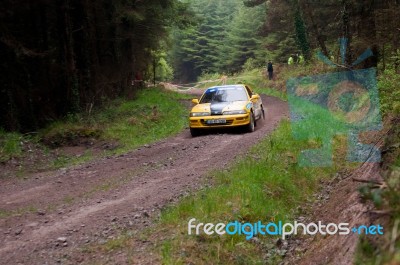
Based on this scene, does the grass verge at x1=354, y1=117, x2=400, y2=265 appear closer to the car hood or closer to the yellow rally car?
the yellow rally car

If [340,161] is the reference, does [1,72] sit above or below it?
above

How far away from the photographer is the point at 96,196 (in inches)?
292

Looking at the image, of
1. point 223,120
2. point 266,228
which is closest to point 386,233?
point 266,228

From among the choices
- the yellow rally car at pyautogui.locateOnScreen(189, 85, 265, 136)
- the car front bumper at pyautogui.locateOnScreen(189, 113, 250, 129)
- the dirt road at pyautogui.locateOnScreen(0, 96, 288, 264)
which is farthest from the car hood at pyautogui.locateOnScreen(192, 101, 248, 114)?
the dirt road at pyautogui.locateOnScreen(0, 96, 288, 264)

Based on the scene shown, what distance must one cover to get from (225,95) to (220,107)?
1098 mm

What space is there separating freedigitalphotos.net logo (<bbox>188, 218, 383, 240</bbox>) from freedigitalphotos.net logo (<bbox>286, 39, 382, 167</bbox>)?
1369mm

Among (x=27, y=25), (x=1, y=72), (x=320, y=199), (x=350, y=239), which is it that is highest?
(x=27, y=25)

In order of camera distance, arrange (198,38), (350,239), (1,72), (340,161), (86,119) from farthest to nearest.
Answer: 1. (198,38)
2. (86,119)
3. (1,72)
4. (340,161)
5. (350,239)

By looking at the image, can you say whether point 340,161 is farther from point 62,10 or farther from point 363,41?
point 62,10

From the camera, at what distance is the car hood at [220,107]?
1303 centimetres

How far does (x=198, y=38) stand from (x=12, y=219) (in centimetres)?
6509

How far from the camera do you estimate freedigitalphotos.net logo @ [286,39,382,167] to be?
396 inches

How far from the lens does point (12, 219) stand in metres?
6.38

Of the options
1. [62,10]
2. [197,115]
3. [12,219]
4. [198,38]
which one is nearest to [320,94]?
[197,115]
